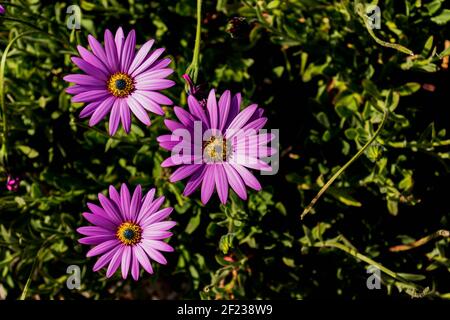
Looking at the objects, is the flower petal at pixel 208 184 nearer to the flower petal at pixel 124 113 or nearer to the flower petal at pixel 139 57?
the flower petal at pixel 124 113

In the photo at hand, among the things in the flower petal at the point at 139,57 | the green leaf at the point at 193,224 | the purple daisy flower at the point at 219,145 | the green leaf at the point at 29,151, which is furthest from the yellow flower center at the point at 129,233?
the green leaf at the point at 29,151

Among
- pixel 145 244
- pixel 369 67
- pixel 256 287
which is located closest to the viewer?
pixel 145 244

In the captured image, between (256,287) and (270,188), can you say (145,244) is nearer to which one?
(270,188)

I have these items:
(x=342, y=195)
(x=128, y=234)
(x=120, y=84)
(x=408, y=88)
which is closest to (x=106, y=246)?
(x=128, y=234)

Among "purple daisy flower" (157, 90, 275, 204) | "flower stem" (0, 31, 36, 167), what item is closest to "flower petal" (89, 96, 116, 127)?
"purple daisy flower" (157, 90, 275, 204)

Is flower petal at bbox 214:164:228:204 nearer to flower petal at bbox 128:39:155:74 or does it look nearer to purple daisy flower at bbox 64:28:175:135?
purple daisy flower at bbox 64:28:175:135

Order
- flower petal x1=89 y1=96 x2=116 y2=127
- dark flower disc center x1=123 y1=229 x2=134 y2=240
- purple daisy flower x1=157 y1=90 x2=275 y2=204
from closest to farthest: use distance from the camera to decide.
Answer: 1. purple daisy flower x1=157 y1=90 x2=275 y2=204
2. flower petal x1=89 y1=96 x2=116 y2=127
3. dark flower disc center x1=123 y1=229 x2=134 y2=240
